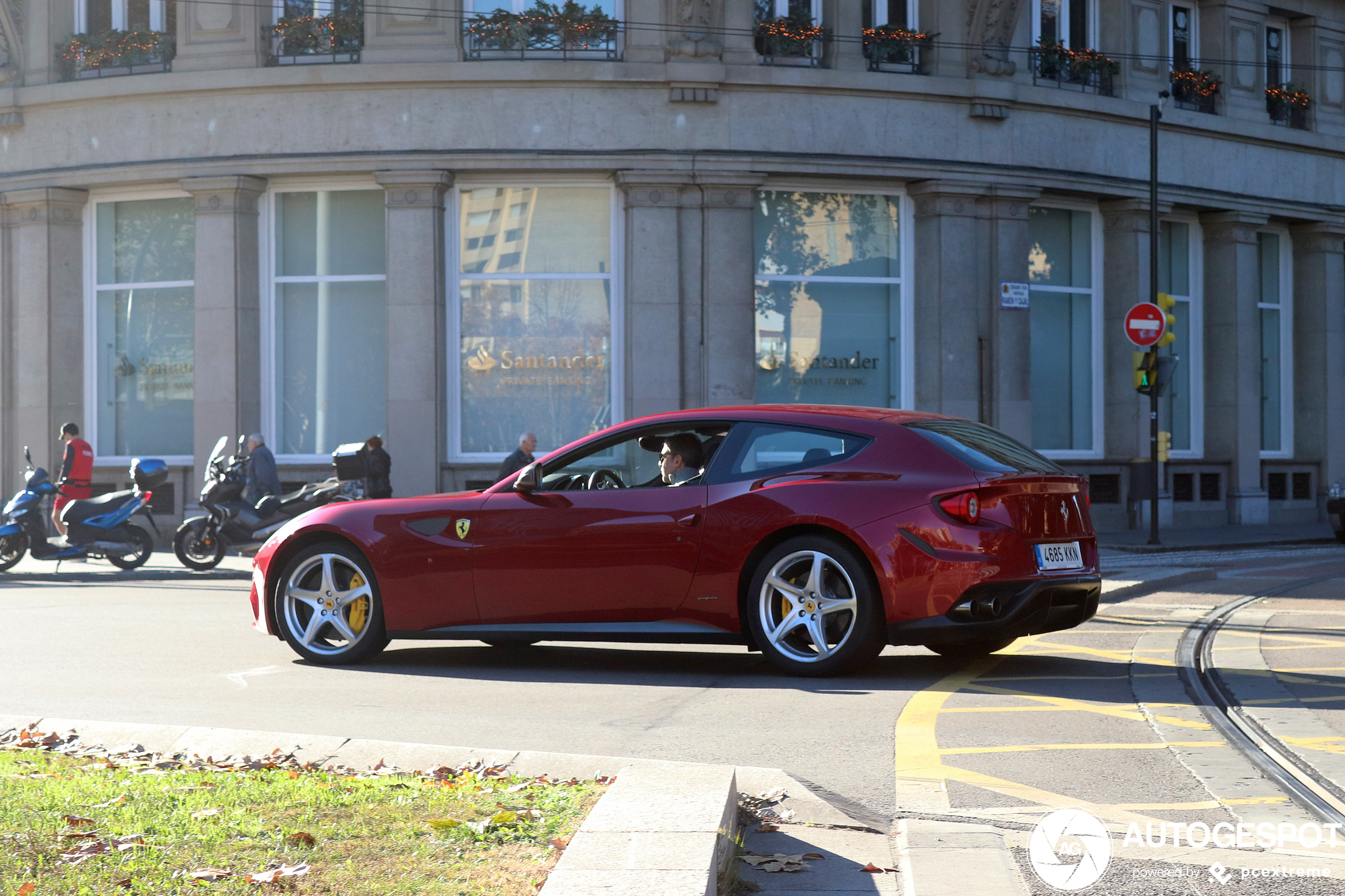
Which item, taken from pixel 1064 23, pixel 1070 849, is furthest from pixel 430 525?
pixel 1064 23

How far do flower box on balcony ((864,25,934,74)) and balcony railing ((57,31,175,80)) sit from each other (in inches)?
411

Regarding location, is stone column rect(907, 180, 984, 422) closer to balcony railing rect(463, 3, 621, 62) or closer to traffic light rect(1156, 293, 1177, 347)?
traffic light rect(1156, 293, 1177, 347)

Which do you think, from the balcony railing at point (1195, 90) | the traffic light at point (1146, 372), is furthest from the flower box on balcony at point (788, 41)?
the balcony railing at point (1195, 90)

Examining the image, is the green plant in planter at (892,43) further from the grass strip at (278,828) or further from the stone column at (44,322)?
the grass strip at (278,828)

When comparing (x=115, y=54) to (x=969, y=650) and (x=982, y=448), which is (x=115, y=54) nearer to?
(x=969, y=650)

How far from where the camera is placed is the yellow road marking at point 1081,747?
5.88 m

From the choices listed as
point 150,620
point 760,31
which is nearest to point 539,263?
point 760,31

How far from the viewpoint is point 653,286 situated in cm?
2119

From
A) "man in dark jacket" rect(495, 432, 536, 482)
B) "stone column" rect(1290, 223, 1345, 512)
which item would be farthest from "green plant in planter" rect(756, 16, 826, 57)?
"stone column" rect(1290, 223, 1345, 512)

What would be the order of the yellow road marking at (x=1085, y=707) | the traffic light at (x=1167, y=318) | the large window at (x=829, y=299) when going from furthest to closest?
the large window at (x=829, y=299)
the traffic light at (x=1167, y=318)
the yellow road marking at (x=1085, y=707)

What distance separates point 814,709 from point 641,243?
→ 14.8 metres

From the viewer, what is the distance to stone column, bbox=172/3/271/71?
2164 centimetres

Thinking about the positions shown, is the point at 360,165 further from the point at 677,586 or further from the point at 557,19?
the point at 677,586

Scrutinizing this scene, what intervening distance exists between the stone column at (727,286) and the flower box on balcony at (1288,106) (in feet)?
35.9
